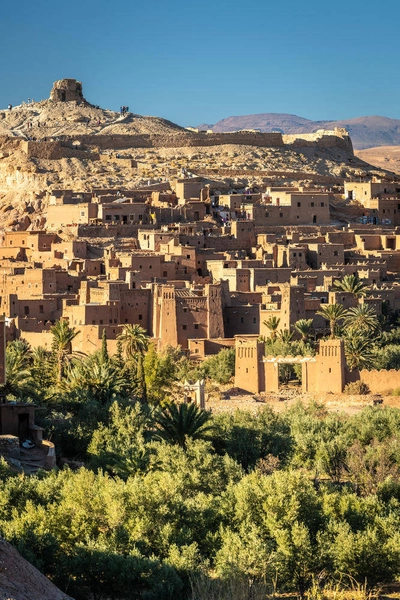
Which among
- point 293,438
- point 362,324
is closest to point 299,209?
point 362,324

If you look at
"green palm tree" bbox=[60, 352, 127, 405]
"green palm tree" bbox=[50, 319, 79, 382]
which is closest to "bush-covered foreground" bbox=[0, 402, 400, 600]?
"green palm tree" bbox=[60, 352, 127, 405]

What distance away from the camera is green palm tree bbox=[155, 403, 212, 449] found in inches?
1035

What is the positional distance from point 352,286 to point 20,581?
27.2 m

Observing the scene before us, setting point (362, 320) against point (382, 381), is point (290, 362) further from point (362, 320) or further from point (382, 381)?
point (362, 320)

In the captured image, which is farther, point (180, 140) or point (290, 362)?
point (180, 140)

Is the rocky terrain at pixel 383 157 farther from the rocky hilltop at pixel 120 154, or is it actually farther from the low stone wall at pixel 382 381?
the low stone wall at pixel 382 381

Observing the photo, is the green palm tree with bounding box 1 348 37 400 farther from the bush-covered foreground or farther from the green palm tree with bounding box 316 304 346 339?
the green palm tree with bounding box 316 304 346 339

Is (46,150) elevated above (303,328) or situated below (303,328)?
above

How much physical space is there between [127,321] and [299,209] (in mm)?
14335

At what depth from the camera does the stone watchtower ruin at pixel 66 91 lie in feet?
240

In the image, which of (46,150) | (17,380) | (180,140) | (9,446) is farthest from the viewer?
(180,140)

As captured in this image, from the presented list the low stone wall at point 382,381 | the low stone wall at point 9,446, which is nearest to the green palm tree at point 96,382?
the low stone wall at point 382,381

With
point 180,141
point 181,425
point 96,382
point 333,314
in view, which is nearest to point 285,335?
point 333,314

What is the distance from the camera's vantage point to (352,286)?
41062 millimetres
